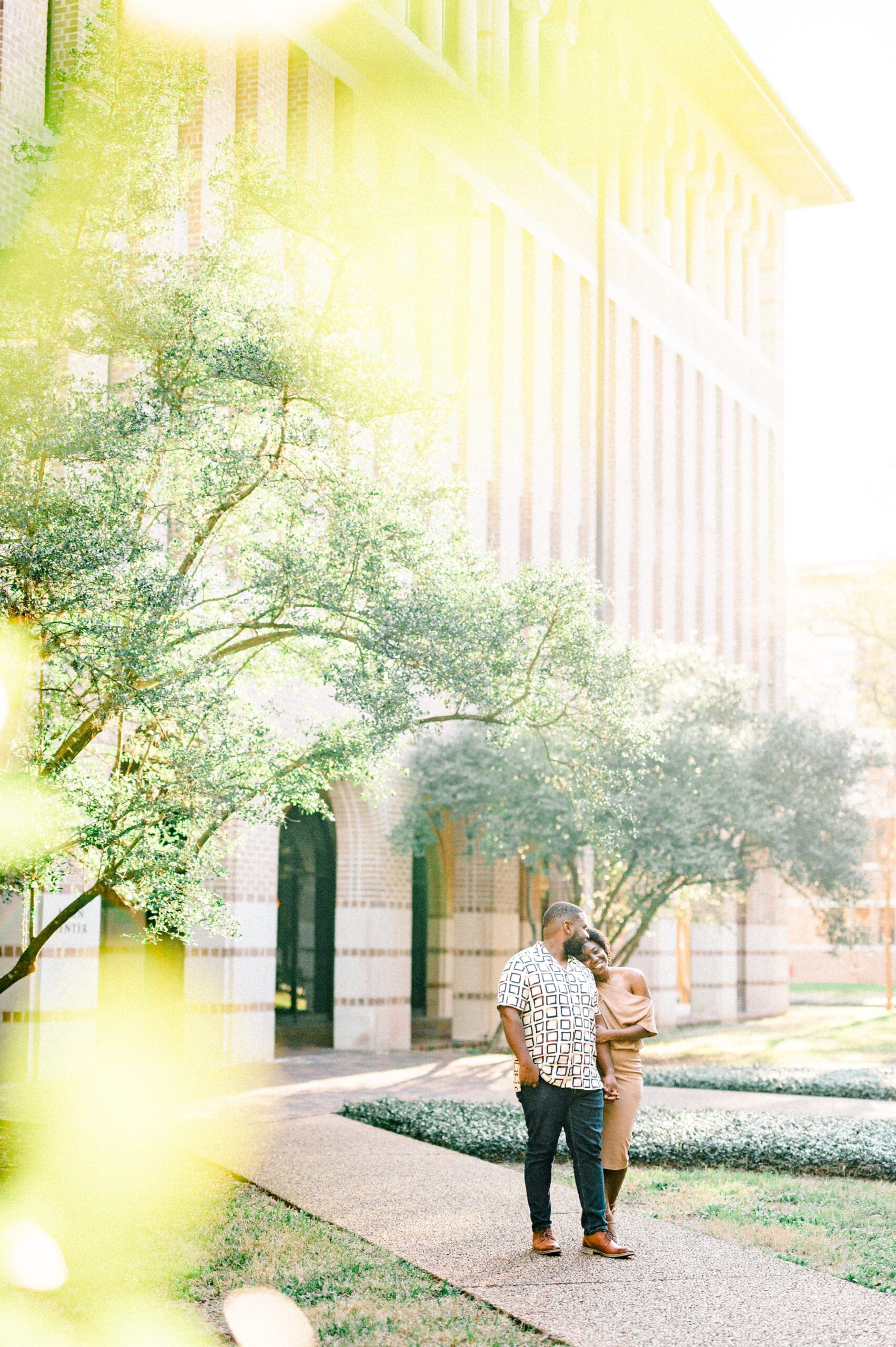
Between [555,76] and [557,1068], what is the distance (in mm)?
25352

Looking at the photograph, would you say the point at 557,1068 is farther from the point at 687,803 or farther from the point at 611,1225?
the point at 687,803

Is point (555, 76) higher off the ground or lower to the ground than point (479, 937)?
higher

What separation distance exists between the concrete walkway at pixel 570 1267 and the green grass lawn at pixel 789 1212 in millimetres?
416

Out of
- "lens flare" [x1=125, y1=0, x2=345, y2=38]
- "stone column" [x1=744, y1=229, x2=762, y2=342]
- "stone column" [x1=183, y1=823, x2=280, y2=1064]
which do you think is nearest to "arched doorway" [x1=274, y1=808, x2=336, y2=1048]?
"stone column" [x1=183, y1=823, x2=280, y2=1064]


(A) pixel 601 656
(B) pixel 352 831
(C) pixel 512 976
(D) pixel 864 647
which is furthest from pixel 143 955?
(D) pixel 864 647

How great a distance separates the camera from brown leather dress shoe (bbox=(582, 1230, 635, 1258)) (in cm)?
720

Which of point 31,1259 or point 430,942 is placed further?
point 430,942

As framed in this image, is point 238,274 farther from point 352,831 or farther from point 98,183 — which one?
point 352,831

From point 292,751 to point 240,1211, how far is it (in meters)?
3.50

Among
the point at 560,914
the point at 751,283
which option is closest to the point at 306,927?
the point at 560,914

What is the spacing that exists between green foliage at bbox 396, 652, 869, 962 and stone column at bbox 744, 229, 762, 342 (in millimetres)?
15834

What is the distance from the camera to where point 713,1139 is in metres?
11.3

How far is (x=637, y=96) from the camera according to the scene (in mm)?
31625

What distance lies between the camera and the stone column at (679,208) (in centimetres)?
3388
